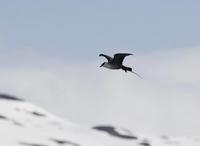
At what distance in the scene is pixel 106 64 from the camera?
27672 millimetres

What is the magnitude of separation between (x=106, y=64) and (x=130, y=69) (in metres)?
0.85

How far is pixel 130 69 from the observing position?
27438 millimetres

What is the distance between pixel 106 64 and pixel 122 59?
1.90 feet

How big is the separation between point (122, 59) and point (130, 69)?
44 centimetres

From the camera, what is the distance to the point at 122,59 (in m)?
27.5
